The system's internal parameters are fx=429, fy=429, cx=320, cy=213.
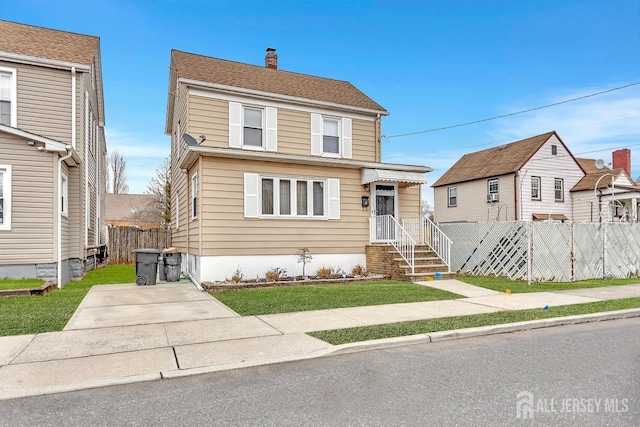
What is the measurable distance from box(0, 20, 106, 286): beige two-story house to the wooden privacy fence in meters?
4.25

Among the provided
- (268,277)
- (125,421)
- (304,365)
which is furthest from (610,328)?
(268,277)

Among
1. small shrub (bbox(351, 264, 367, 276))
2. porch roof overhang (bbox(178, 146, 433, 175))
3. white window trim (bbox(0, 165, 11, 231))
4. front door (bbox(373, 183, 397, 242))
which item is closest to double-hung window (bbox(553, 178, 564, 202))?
porch roof overhang (bbox(178, 146, 433, 175))

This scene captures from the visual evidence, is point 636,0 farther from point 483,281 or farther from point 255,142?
point 255,142

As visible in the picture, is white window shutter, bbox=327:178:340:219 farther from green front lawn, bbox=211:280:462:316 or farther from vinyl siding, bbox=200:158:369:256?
green front lawn, bbox=211:280:462:316

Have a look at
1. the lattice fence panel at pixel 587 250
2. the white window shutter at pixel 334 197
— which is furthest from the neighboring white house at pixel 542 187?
the white window shutter at pixel 334 197

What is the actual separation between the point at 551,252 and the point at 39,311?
13060 mm

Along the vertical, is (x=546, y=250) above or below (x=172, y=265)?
above

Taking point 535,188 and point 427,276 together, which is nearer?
point 427,276

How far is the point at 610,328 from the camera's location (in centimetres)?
693

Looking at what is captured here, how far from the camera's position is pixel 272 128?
14.5 metres

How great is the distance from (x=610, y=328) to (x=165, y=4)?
16.8 meters

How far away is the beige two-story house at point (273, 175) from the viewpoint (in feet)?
39.4

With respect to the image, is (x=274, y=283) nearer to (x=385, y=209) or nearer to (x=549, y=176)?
(x=385, y=209)

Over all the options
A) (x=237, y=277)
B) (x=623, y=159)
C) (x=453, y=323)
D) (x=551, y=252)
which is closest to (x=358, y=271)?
(x=237, y=277)
